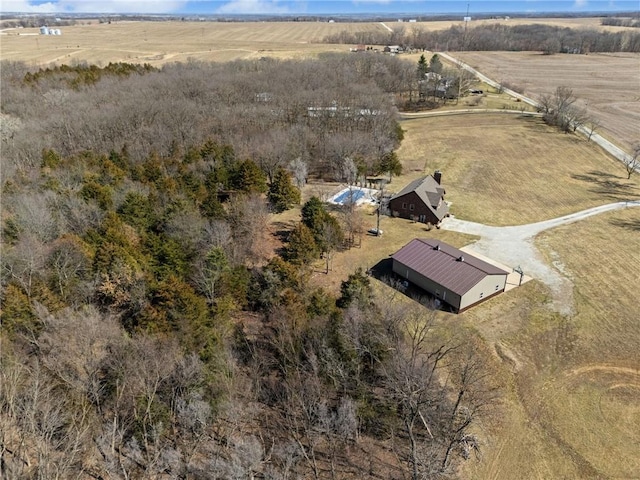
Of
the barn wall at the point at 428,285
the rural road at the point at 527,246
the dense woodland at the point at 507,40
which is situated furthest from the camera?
the dense woodland at the point at 507,40

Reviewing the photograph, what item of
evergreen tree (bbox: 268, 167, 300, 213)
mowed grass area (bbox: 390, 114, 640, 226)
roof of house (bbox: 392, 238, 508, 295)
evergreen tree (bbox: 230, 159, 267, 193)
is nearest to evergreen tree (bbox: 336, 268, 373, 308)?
roof of house (bbox: 392, 238, 508, 295)

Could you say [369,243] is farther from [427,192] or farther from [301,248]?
[427,192]

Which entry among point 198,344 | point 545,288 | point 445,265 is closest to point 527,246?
point 545,288

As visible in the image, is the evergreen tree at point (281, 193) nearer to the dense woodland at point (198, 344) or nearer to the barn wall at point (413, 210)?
the dense woodland at point (198, 344)

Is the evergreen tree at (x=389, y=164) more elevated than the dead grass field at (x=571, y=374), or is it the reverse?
the evergreen tree at (x=389, y=164)

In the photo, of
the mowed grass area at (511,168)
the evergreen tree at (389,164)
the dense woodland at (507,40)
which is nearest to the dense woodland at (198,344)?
the evergreen tree at (389,164)

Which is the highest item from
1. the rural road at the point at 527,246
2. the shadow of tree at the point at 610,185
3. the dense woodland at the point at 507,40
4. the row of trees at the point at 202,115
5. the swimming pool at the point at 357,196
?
the dense woodland at the point at 507,40

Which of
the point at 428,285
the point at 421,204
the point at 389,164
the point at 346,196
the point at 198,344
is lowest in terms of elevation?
the point at 428,285
